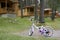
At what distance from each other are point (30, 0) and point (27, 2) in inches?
58.7

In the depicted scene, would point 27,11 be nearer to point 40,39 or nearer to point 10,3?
point 10,3

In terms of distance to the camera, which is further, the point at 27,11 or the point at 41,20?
the point at 27,11

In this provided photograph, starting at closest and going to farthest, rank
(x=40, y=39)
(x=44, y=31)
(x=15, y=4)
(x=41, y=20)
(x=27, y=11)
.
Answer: (x=40, y=39), (x=44, y=31), (x=41, y=20), (x=15, y=4), (x=27, y=11)

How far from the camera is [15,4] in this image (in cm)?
4600

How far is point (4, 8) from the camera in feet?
143

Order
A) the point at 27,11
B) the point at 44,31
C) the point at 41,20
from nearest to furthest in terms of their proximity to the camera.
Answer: the point at 44,31 < the point at 41,20 < the point at 27,11

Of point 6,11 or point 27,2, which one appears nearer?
point 6,11

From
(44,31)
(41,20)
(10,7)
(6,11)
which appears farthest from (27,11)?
(44,31)

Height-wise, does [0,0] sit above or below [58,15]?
above

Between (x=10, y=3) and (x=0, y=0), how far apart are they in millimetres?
2696

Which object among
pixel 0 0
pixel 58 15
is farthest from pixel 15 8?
pixel 58 15

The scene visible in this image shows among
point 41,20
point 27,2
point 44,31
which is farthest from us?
point 27,2

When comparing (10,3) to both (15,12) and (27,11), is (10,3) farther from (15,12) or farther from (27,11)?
(27,11)

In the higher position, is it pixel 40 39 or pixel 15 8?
pixel 40 39
